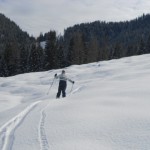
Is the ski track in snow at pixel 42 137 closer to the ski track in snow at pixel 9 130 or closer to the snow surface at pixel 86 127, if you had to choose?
the snow surface at pixel 86 127

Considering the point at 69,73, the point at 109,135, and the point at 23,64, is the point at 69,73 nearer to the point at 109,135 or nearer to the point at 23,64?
the point at 109,135

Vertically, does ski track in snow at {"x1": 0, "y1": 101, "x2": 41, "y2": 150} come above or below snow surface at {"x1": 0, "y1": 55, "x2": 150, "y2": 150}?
below

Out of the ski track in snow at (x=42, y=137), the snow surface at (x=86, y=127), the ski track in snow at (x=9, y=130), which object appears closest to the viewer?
the snow surface at (x=86, y=127)

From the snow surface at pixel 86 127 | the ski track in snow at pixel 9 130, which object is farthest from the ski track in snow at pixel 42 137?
the ski track in snow at pixel 9 130

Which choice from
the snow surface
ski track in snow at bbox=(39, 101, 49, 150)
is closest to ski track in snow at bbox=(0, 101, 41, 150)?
the snow surface

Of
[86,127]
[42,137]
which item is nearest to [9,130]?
[42,137]

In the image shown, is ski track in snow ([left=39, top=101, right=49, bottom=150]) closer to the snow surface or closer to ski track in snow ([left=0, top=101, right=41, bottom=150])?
the snow surface

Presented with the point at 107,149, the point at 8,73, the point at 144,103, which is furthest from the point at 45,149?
the point at 8,73

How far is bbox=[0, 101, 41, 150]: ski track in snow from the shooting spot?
7.90m

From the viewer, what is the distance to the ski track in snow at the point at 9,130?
7902 millimetres

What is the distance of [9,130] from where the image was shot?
9516 millimetres

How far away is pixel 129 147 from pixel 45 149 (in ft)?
5.62

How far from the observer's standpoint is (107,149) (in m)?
6.78

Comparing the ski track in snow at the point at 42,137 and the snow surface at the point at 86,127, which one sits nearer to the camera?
the snow surface at the point at 86,127
